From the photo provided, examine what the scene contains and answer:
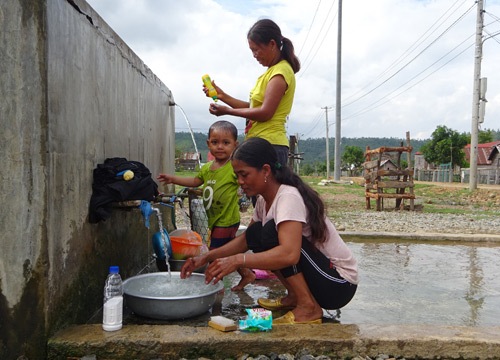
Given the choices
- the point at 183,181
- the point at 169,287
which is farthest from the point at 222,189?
the point at 169,287

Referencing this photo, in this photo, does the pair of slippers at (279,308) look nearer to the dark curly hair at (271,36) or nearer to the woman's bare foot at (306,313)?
the woman's bare foot at (306,313)

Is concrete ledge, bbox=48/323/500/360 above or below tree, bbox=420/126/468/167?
below

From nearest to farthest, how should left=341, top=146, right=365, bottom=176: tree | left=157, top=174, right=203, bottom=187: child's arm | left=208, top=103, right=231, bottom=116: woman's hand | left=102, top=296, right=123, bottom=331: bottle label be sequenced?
left=102, top=296, right=123, bottom=331: bottle label
left=208, top=103, right=231, bottom=116: woman's hand
left=157, top=174, right=203, bottom=187: child's arm
left=341, top=146, right=365, bottom=176: tree

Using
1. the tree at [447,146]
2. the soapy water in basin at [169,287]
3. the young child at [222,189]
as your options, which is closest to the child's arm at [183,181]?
the young child at [222,189]

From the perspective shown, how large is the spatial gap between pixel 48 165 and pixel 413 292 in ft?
9.15

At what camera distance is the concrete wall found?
200cm

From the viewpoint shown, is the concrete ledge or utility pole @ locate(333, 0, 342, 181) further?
utility pole @ locate(333, 0, 342, 181)

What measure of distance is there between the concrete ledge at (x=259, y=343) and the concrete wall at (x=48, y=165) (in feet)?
0.67

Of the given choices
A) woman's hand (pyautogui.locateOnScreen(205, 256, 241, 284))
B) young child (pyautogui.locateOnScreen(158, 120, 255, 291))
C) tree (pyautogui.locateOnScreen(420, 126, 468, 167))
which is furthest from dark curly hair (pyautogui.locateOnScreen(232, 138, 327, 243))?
tree (pyautogui.locateOnScreen(420, 126, 468, 167))

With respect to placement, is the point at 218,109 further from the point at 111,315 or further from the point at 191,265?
the point at 111,315

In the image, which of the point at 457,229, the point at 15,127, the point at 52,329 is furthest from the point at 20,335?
the point at 457,229

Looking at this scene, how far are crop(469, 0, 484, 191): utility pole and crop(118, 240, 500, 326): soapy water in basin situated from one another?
16080 millimetres

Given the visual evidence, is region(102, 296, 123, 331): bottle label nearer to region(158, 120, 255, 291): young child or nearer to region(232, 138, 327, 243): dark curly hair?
region(232, 138, 327, 243): dark curly hair

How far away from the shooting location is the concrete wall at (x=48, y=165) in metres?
2.00
